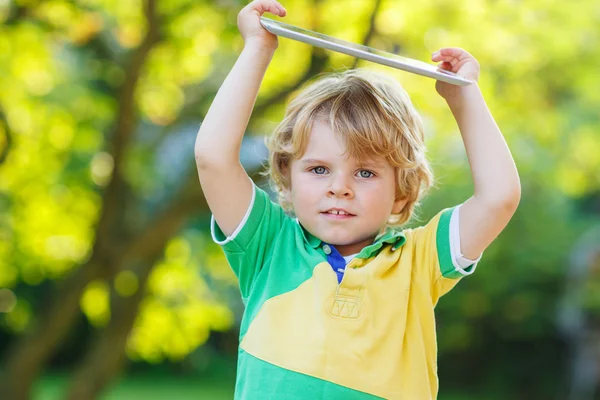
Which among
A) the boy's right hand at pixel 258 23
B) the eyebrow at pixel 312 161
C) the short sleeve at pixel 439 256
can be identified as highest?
the boy's right hand at pixel 258 23

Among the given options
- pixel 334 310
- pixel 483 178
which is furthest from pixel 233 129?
pixel 483 178

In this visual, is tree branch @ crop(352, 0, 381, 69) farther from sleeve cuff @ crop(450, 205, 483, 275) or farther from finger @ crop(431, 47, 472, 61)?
sleeve cuff @ crop(450, 205, 483, 275)

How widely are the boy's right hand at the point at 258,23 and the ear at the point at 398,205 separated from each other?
0.46 m

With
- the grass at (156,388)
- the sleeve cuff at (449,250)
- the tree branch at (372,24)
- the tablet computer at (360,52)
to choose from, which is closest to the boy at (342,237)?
the sleeve cuff at (449,250)

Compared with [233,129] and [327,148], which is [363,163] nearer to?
[327,148]

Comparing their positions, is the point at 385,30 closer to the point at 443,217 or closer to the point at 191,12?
the point at 191,12

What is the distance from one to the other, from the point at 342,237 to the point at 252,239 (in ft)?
0.64

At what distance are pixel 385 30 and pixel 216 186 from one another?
387 cm

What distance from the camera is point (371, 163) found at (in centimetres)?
178

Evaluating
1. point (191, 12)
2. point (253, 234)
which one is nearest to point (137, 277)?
point (191, 12)

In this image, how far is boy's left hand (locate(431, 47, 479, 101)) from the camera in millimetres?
1830

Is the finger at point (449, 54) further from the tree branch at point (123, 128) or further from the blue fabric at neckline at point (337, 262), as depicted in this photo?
the tree branch at point (123, 128)

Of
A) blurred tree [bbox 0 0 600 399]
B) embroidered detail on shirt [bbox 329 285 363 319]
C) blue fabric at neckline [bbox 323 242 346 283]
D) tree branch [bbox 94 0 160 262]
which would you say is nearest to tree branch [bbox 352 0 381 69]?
blurred tree [bbox 0 0 600 399]

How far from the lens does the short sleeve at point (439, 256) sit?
175 centimetres
